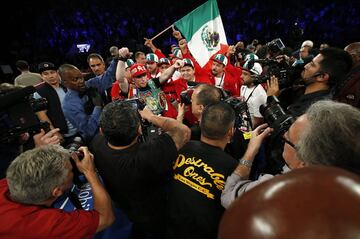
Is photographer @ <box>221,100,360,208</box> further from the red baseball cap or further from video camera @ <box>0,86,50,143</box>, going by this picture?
the red baseball cap

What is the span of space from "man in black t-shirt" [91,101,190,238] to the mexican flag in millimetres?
3159

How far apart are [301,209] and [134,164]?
4.24ft

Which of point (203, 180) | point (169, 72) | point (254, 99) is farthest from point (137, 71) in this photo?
point (203, 180)

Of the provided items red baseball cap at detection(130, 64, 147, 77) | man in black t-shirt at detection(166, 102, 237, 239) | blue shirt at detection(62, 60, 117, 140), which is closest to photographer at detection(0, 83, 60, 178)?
man in black t-shirt at detection(166, 102, 237, 239)

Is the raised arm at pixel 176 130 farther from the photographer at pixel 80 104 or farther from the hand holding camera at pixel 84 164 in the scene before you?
the photographer at pixel 80 104

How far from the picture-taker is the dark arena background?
32.4ft

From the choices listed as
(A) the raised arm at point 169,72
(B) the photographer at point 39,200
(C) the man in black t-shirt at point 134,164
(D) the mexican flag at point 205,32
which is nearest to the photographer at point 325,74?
(C) the man in black t-shirt at point 134,164

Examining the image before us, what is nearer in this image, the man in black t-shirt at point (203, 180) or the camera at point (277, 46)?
the man in black t-shirt at point (203, 180)

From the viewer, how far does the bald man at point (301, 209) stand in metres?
0.39

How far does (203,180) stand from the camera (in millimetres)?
1473

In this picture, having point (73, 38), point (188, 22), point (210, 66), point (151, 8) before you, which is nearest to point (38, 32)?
point (73, 38)

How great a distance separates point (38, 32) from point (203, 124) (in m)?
11.1

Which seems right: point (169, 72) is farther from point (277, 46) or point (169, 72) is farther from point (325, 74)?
point (277, 46)

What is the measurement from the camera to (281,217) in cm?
40
